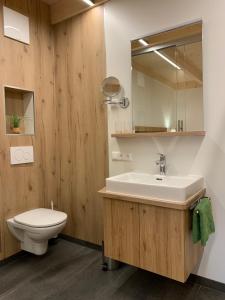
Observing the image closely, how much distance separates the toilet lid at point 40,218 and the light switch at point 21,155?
1.78 ft

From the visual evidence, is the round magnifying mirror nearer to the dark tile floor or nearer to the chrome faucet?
the chrome faucet

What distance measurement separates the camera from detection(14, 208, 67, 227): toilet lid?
216 cm

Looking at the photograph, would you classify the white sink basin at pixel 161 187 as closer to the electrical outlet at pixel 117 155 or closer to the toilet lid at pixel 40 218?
the electrical outlet at pixel 117 155

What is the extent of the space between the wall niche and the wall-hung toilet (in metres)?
0.90

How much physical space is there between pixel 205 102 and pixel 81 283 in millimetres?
1853

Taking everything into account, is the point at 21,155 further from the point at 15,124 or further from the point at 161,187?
the point at 161,187

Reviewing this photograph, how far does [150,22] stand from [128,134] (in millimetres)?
1030

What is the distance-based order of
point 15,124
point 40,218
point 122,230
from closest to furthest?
point 122,230, point 40,218, point 15,124

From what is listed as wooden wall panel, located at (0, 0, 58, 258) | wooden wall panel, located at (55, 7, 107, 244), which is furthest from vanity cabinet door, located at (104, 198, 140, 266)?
wooden wall panel, located at (0, 0, 58, 258)

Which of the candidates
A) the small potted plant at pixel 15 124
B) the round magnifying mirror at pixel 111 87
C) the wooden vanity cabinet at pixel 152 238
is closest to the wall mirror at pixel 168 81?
the round magnifying mirror at pixel 111 87

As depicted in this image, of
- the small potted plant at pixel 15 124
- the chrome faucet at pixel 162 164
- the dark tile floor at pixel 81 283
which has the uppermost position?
the small potted plant at pixel 15 124

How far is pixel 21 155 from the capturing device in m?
2.48

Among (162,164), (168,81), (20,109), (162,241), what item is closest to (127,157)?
(162,164)

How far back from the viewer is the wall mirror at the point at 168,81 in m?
1.93
